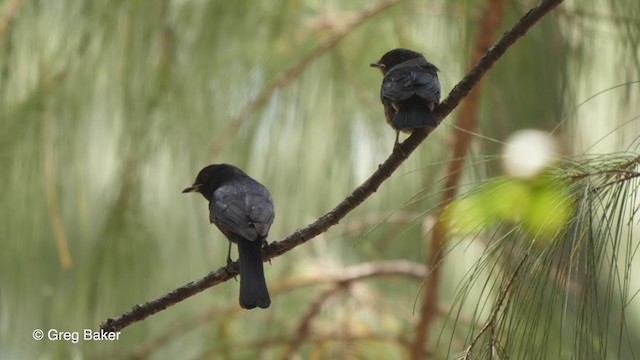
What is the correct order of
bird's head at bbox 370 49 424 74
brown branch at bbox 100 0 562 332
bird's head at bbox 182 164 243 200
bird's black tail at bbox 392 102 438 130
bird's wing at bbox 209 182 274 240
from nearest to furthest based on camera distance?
brown branch at bbox 100 0 562 332
bird's black tail at bbox 392 102 438 130
bird's wing at bbox 209 182 274 240
bird's head at bbox 370 49 424 74
bird's head at bbox 182 164 243 200

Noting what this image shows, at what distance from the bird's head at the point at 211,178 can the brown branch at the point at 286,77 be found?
0.79ft

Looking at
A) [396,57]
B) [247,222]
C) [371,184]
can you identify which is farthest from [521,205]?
[396,57]

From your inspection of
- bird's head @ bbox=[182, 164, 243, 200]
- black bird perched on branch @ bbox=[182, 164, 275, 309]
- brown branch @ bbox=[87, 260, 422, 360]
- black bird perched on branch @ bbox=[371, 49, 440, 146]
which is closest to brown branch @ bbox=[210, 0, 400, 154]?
bird's head @ bbox=[182, 164, 243, 200]

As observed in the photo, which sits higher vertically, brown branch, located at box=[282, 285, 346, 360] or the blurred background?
the blurred background

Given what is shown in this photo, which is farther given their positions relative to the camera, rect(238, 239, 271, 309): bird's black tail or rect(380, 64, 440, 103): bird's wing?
rect(380, 64, 440, 103): bird's wing

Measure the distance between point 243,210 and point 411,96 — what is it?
518 mm

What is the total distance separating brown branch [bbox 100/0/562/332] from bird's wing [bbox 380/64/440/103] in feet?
0.62

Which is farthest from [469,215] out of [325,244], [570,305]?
[325,244]

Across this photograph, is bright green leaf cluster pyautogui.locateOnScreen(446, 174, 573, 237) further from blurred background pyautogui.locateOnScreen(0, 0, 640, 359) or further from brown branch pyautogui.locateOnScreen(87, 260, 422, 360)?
brown branch pyautogui.locateOnScreen(87, 260, 422, 360)

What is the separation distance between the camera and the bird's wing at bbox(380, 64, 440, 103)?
6.87 feet

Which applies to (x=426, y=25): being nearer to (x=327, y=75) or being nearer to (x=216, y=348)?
(x=327, y=75)

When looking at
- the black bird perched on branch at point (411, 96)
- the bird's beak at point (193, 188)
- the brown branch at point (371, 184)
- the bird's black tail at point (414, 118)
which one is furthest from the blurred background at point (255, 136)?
the brown branch at point (371, 184)

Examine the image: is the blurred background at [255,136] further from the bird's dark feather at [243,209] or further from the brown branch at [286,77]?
the bird's dark feather at [243,209]

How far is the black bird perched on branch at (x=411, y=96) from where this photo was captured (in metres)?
1.95
